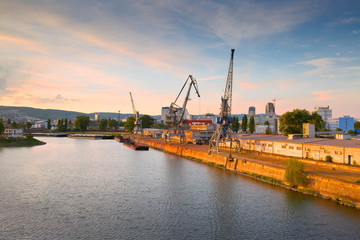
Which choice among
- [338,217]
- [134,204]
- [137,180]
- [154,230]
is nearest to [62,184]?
[137,180]

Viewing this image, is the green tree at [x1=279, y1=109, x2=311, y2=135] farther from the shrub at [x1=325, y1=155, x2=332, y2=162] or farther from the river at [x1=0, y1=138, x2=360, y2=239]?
the river at [x1=0, y1=138, x2=360, y2=239]

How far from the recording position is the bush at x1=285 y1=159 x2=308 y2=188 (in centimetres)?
3372

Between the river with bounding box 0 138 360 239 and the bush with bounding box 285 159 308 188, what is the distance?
5.52ft

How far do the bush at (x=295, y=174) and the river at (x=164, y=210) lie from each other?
1682mm

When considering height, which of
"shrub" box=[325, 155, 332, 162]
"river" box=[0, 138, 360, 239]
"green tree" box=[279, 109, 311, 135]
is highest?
"green tree" box=[279, 109, 311, 135]

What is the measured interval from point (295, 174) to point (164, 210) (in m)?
18.5

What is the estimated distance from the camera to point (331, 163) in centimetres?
4078

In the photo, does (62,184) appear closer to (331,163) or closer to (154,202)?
(154,202)

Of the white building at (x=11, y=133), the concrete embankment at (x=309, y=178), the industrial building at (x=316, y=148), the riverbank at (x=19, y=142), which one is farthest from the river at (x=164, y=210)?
the white building at (x=11, y=133)

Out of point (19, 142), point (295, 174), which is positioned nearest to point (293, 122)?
point (295, 174)

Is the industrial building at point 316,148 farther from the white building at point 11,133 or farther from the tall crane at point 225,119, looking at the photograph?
the white building at point 11,133

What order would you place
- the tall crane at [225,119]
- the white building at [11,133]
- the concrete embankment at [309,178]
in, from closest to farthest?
1. the concrete embankment at [309,178]
2. the tall crane at [225,119]
3. the white building at [11,133]

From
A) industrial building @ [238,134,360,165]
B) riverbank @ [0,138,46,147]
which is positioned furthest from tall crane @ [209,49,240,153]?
riverbank @ [0,138,46,147]

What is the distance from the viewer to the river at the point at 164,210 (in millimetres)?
23031
